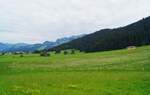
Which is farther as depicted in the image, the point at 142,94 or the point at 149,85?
the point at 149,85

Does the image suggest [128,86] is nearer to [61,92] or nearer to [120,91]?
[120,91]

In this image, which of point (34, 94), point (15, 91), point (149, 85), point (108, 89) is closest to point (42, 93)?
point (34, 94)

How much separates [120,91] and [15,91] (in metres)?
8.94

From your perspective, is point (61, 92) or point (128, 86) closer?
point (61, 92)

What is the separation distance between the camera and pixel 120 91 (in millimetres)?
30156

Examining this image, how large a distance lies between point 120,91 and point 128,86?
4020 millimetres

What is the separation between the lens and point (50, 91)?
2861 centimetres

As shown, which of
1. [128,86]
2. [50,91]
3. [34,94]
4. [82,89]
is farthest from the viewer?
[128,86]

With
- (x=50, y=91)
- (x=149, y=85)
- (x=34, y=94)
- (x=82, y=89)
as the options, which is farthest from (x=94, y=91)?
(x=149, y=85)

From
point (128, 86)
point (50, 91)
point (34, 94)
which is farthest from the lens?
point (128, 86)

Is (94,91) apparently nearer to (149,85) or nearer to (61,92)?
(61,92)

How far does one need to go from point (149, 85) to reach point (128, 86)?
2524mm

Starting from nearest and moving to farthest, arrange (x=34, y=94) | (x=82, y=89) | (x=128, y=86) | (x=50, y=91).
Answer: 1. (x=34, y=94)
2. (x=50, y=91)
3. (x=82, y=89)
4. (x=128, y=86)

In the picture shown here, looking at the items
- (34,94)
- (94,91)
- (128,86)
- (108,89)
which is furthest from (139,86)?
(34,94)
